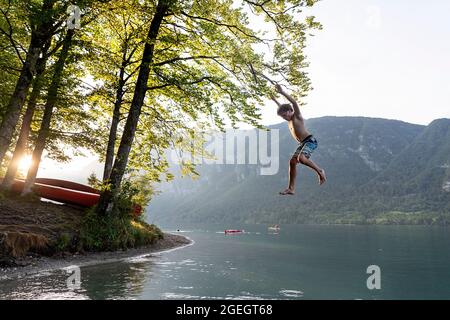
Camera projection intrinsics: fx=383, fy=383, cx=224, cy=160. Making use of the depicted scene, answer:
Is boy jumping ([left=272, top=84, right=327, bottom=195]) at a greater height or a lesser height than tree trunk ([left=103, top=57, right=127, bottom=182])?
lesser

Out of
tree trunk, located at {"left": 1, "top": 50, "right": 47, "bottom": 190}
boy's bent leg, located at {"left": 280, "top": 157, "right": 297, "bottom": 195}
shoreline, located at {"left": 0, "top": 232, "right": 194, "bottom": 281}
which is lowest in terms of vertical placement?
shoreline, located at {"left": 0, "top": 232, "right": 194, "bottom": 281}

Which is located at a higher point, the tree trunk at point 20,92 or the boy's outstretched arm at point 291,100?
the tree trunk at point 20,92

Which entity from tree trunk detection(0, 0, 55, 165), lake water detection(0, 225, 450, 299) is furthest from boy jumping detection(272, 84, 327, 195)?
tree trunk detection(0, 0, 55, 165)

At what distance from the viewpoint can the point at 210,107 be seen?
17547mm

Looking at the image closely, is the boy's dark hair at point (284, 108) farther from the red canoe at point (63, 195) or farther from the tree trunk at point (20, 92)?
the red canoe at point (63, 195)

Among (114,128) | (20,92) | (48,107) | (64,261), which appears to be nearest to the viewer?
(20,92)

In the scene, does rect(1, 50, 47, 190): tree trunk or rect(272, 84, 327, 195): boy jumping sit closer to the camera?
rect(272, 84, 327, 195): boy jumping

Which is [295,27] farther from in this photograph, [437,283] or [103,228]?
[437,283]

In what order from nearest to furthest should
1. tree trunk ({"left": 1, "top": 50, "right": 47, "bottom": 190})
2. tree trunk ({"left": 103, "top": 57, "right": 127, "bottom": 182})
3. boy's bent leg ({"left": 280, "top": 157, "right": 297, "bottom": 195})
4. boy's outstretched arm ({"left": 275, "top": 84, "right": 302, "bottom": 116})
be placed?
boy's outstretched arm ({"left": 275, "top": 84, "right": 302, "bottom": 116}) < boy's bent leg ({"left": 280, "top": 157, "right": 297, "bottom": 195}) < tree trunk ({"left": 1, "top": 50, "right": 47, "bottom": 190}) < tree trunk ({"left": 103, "top": 57, "right": 127, "bottom": 182})

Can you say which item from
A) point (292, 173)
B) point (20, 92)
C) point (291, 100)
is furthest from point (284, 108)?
point (20, 92)

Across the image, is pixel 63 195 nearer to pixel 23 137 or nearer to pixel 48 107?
pixel 23 137

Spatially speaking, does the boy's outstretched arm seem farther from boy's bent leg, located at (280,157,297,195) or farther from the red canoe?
the red canoe

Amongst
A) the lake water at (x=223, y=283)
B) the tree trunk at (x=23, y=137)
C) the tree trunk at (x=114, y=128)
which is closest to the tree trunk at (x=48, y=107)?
the tree trunk at (x=23, y=137)

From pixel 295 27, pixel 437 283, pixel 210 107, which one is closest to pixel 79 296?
pixel 210 107
